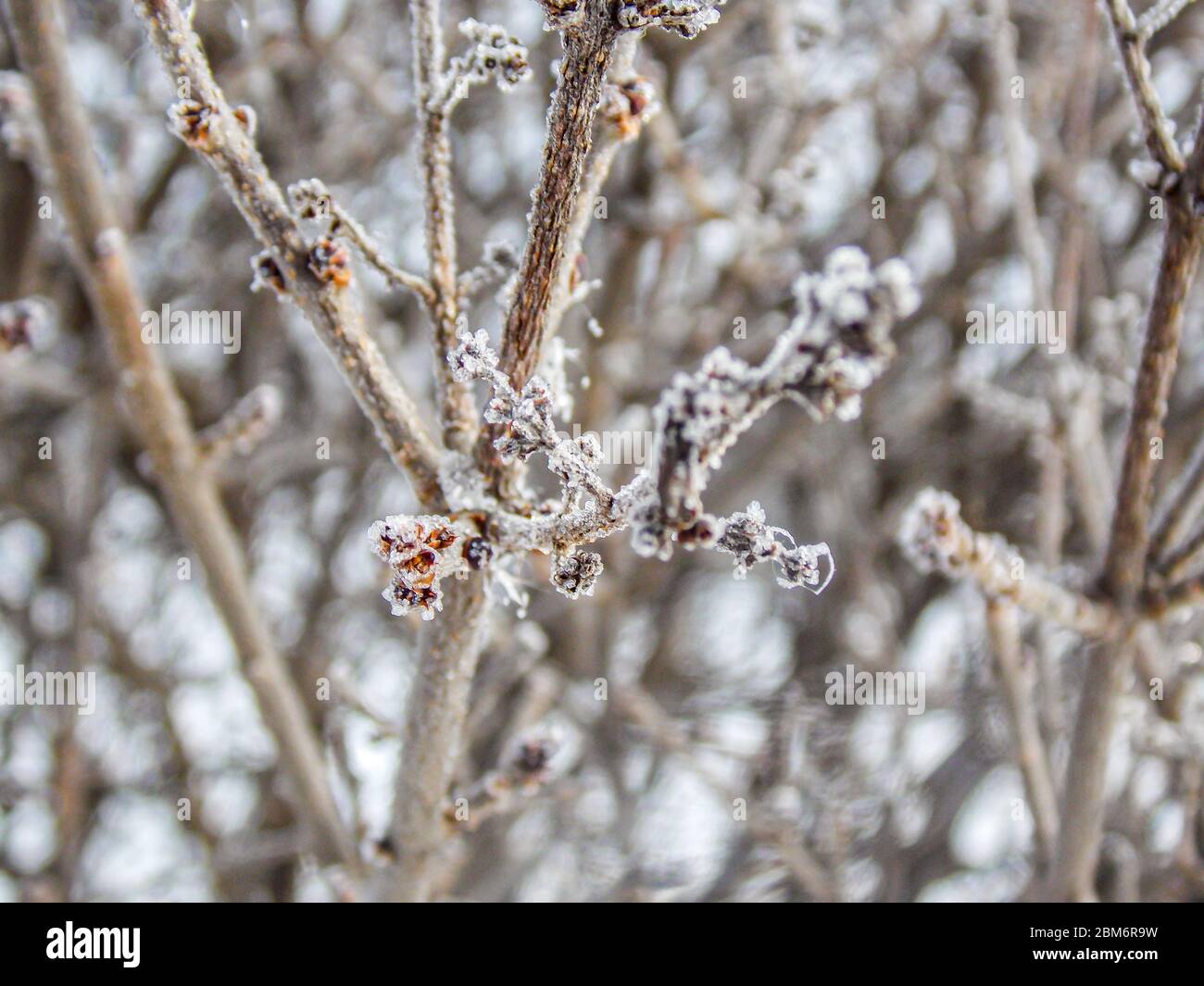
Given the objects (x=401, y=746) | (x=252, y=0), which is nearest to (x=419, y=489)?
(x=401, y=746)

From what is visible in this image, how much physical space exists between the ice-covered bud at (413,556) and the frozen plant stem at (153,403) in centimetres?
97

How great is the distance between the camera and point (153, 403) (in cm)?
172

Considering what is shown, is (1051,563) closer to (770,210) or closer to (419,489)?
(770,210)

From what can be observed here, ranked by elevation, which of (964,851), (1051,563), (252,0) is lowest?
(964,851)

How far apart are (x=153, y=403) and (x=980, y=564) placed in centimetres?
140

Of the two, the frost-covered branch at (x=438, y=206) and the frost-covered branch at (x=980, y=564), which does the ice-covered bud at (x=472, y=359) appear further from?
the frost-covered branch at (x=980, y=564)

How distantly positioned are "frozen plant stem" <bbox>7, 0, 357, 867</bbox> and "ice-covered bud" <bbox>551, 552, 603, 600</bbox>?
108 cm

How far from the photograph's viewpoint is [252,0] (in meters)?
2.65

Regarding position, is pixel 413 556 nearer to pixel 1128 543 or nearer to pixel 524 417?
pixel 524 417

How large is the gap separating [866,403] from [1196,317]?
1181mm

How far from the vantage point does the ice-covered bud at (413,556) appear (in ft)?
3.01

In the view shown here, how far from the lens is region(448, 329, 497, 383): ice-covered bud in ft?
2.91

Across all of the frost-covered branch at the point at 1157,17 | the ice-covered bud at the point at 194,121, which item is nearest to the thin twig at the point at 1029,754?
the frost-covered branch at the point at 1157,17

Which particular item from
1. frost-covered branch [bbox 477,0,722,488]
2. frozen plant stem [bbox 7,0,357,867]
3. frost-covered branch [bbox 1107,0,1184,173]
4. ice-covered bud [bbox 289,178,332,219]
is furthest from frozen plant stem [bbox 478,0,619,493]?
frozen plant stem [bbox 7,0,357,867]
